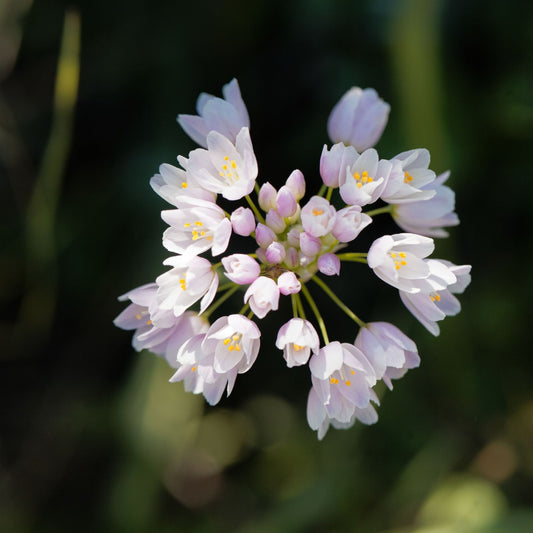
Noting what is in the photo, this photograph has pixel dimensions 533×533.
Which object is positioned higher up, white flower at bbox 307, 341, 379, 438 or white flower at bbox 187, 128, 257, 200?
white flower at bbox 187, 128, 257, 200

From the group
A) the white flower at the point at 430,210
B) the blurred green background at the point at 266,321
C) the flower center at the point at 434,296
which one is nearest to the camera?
the flower center at the point at 434,296

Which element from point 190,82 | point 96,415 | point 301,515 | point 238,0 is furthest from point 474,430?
point 238,0

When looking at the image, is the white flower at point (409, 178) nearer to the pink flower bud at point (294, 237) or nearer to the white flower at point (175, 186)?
the pink flower bud at point (294, 237)

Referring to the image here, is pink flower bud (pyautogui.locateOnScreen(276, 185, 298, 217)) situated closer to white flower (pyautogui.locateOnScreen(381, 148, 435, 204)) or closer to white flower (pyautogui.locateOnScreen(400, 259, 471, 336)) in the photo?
white flower (pyautogui.locateOnScreen(381, 148, 435, 204))

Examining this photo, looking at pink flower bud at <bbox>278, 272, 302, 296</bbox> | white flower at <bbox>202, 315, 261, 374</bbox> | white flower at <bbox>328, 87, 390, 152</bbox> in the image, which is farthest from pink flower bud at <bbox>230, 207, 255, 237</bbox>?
white flower at <bbox>328, 87, 390, 152</bbox>

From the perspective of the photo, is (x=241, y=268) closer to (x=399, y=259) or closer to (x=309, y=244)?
(x=309, y=244)

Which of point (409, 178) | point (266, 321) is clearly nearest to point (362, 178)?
point (409, 178)

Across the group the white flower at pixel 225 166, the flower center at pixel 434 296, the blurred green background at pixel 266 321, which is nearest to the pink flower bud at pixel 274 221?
the white flower at pixel 225 166
